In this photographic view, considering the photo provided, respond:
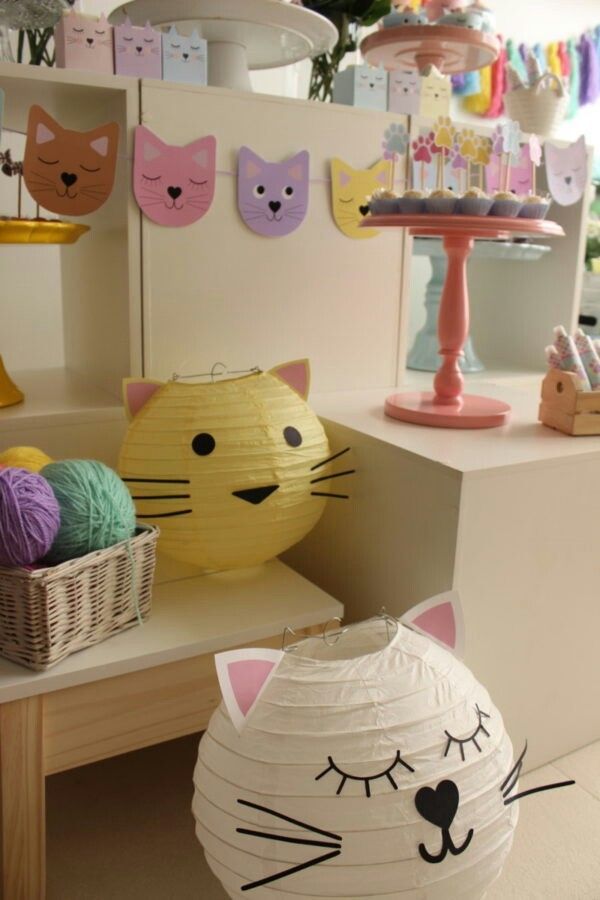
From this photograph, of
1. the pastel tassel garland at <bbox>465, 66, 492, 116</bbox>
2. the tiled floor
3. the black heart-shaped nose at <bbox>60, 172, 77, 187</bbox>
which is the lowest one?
the tiled floor

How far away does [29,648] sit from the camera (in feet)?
2.65

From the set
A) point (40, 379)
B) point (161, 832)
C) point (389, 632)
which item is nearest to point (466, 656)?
point (389, 632)

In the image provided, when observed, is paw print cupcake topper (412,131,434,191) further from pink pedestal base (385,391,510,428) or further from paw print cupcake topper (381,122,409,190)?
pink pedestal base (385,391,510,428)

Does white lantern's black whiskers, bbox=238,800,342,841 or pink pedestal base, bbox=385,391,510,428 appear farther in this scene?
pink pedestal base, bbox=385,391,510,428

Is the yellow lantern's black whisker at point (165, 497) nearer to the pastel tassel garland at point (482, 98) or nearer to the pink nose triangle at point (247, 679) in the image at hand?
the pink nose triangle at point (247, 679)

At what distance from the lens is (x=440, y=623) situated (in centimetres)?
84

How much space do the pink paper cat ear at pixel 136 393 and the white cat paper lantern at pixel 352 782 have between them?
0.41 meters

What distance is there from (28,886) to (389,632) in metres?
0.46

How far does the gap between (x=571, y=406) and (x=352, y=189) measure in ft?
1.62

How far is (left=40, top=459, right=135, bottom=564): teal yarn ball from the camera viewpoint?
2.68ft

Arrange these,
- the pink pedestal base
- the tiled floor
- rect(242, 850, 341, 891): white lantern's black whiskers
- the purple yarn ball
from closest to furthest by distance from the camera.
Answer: rect(242, 850, 341, 891): white lantern's black whiskers < the purple yarn ball < the tiled floor < the pink pedestal base

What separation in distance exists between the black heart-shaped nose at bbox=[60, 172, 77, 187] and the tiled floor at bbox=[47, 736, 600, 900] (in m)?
0.80

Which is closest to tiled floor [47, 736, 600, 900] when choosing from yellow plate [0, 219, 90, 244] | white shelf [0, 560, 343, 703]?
white shelf [0, 560, 343, 703]

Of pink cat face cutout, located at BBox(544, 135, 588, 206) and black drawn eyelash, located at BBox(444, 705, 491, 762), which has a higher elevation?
pink cat face cutout, located at BBox(544, 135, 588, 206)
